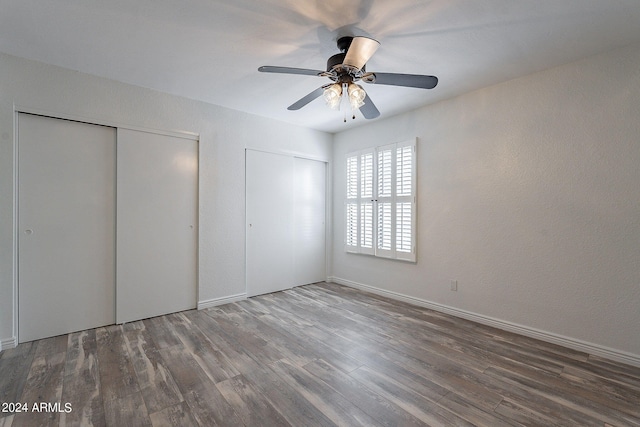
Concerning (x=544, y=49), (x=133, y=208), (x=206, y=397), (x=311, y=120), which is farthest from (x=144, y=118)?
(x=544, y=49)

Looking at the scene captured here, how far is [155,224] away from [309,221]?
2.22m

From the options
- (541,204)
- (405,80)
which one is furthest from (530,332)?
(405,80)

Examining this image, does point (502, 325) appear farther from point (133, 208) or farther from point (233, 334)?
point (133, 208)

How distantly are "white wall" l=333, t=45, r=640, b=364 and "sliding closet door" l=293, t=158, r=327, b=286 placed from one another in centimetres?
160

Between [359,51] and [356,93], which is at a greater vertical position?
[359,51]

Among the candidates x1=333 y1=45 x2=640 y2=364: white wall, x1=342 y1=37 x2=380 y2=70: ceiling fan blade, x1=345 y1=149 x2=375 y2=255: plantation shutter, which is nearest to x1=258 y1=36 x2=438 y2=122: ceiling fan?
x1=342 y1=37 x2=380 y2=70: ceiling fan blade

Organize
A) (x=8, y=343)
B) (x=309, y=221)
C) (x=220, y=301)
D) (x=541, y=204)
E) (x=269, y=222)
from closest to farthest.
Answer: (x=8, y=343), (x=541, y=204), (x=220, y=301), (x=269, y=222), (x=309, y=221)

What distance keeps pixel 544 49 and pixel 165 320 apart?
4.40 m

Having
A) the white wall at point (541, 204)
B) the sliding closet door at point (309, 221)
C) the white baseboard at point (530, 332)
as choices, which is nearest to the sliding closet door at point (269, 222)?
the sliding closet door at point (309, 221)

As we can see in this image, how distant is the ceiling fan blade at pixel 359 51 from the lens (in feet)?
6.21

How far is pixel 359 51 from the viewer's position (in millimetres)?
1965

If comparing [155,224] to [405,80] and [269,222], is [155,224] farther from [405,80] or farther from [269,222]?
[405,80]

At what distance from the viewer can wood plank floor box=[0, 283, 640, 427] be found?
5.65 feet

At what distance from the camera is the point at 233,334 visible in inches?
112
